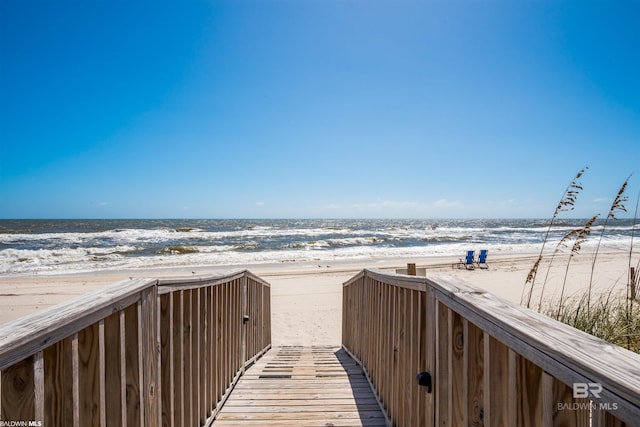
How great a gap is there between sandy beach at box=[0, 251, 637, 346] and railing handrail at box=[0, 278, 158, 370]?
6.43 m

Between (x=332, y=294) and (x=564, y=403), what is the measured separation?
421 inches

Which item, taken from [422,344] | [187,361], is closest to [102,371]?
[187,361]

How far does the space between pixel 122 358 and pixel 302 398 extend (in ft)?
6.52

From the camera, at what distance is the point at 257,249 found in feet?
80.8

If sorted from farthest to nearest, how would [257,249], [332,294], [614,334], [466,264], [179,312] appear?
[257,249] → [466,264] → [332,294] → [614,334] → [179,312]

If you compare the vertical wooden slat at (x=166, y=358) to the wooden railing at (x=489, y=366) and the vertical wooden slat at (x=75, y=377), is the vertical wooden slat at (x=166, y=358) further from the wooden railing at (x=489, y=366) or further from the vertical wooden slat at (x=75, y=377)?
the wooden railing at (x=489, y=366)

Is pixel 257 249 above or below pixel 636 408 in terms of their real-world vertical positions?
below

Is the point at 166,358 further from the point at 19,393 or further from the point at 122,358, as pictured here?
the point at 19,393

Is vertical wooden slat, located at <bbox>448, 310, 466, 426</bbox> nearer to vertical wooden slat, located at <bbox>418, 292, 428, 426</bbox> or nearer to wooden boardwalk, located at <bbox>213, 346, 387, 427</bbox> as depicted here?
vertical wooden slat, located at <bbox>418, 292, 428, 426</bbox>

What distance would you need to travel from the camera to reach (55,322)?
3.56ft

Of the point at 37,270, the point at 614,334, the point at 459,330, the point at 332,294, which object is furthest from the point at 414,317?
the point at 37,270

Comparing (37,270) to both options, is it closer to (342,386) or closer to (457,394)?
(342,386)

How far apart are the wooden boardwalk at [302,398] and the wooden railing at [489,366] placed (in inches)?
11.3

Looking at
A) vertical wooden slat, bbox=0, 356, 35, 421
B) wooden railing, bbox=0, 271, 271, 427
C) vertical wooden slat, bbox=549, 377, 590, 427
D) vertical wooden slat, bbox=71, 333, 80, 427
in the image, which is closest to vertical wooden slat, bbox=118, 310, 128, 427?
wooden railing, bbox=0, 271, 271, 427
